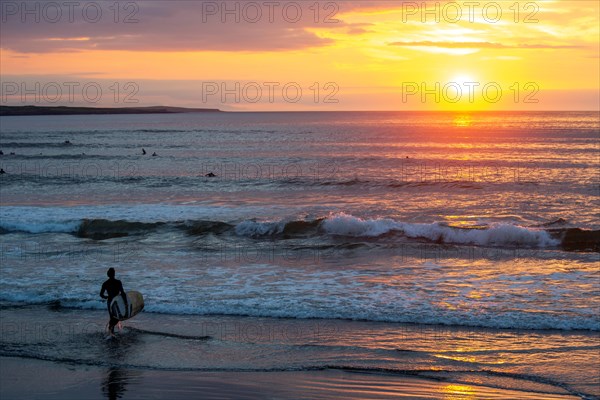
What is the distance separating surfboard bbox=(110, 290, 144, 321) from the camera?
12.3 metres

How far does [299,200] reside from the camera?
32.3 meters

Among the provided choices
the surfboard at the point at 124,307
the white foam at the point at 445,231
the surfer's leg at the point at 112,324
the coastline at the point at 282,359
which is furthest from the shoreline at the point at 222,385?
the white foam at the point at 445,231

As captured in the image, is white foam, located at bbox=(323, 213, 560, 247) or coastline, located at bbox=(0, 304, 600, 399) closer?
coastline, located at bbox=(0, 304, 600, 399)

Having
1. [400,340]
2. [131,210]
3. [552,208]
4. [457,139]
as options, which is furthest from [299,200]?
[457,139]

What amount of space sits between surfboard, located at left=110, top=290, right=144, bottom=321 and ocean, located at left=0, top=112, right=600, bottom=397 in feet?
1.25

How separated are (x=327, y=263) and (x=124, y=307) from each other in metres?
7.69

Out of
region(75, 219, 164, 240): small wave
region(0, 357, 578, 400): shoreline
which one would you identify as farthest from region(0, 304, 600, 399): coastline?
region(75, 219, 164, 240): small wave

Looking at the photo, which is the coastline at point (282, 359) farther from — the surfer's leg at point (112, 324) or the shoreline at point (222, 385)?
the surfer's leg at point (112, 324)

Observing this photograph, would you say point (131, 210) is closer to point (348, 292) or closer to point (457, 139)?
point (348, 292)

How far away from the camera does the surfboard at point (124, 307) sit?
40.3ft

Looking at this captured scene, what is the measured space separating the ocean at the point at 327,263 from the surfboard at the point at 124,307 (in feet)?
1.25

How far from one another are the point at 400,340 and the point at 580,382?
10.1ft

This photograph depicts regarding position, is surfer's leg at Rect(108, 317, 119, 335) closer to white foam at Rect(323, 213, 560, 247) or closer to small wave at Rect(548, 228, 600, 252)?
white foam at Rect(323, 213, 560, 247)

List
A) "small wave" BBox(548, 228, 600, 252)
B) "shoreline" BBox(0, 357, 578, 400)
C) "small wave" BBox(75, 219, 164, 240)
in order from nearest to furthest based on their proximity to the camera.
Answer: "shoreline" BBox(0, 357, 578, 400)
"small wave" BBox(548, 228, 600, 252)
"small wave" BBox(75, 219, 164, 240)
